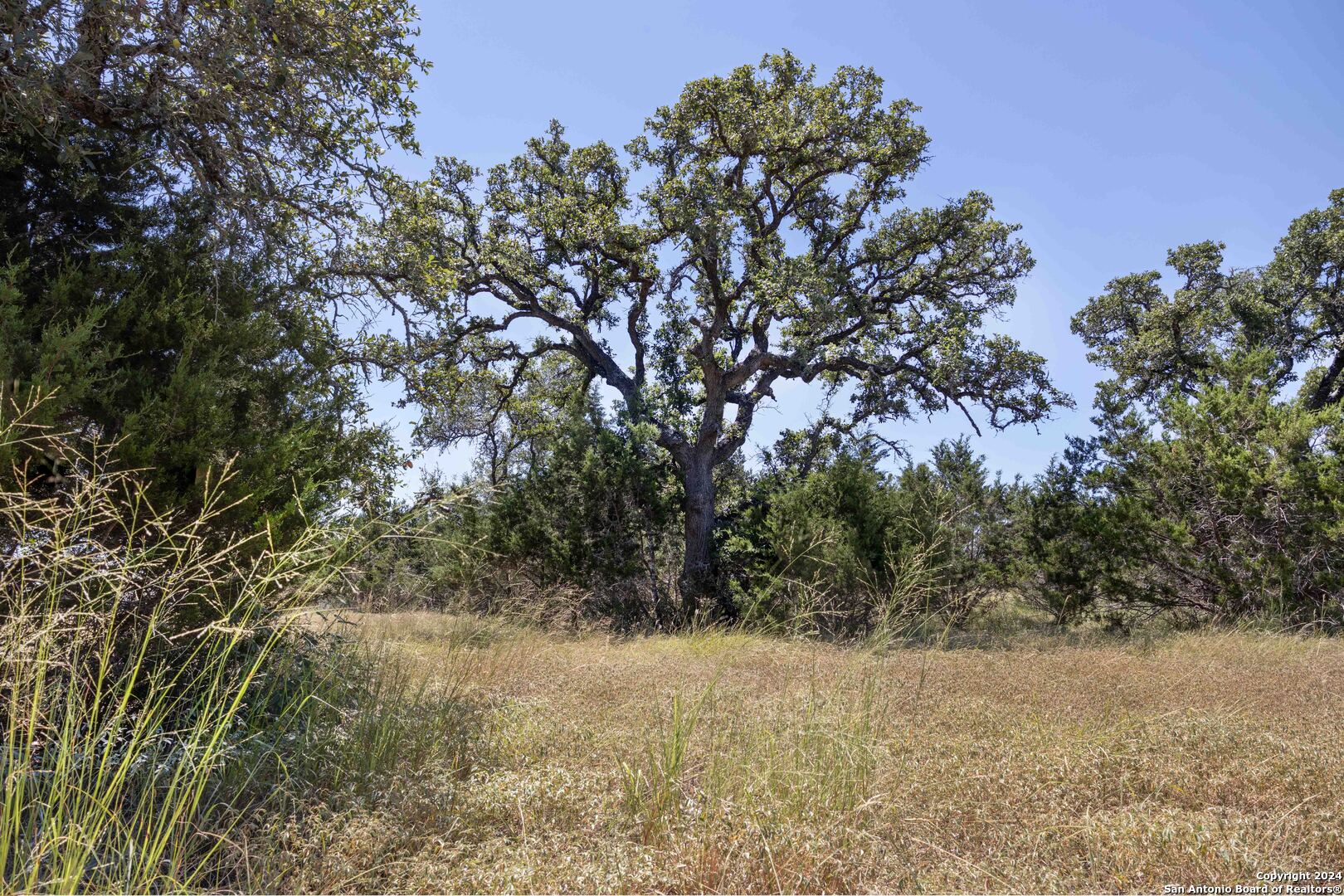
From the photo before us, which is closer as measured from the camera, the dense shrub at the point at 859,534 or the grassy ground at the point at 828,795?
the grassy ground at the point at 828,795

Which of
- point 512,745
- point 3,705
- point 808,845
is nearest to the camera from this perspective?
point 808,845

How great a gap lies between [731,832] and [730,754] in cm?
70

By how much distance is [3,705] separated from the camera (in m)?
2.94

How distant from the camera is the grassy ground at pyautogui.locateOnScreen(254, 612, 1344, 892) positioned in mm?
2572

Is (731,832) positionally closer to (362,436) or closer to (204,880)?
(204,880)

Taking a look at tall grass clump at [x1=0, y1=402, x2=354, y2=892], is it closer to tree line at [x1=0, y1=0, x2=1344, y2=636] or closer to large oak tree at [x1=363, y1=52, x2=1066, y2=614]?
tree line at [x1=0, y1=0, x2=1344, y2=636]

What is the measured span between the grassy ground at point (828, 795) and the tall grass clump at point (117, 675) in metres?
0.48

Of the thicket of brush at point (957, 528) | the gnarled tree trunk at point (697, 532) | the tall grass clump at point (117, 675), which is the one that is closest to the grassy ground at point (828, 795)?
the tall grass clump at point (117, 675)

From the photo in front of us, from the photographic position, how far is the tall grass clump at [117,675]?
221cm

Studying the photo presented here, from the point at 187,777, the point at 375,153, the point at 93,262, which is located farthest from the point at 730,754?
the point at 375,153

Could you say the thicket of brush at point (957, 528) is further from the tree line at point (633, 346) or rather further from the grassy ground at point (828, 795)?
the grassy ground at point (828, 795)

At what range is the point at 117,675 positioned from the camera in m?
3.81

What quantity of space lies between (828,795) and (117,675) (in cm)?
375

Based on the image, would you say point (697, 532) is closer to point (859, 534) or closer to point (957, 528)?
point (859, 534)
